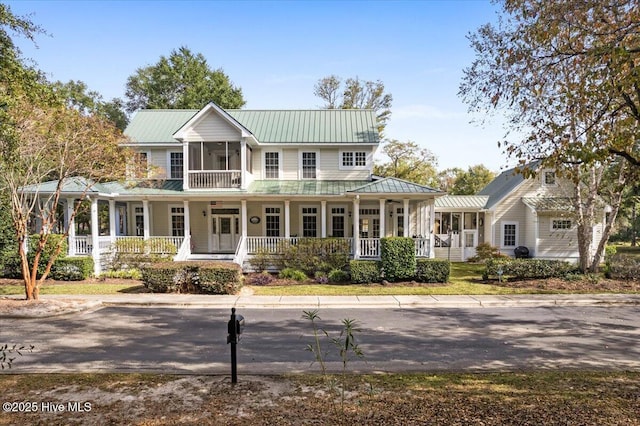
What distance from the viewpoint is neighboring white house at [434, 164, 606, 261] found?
23.9m

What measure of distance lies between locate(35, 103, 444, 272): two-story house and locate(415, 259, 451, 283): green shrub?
3.37 metres

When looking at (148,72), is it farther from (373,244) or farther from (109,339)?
(109,339)

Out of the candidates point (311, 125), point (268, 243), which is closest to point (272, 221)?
point (268, 243)

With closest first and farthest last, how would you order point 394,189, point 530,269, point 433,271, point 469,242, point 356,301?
point 356,301 < point 433,271 < point 530,269 < point 394,189 < point 469,242

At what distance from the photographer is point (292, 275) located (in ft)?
54.9

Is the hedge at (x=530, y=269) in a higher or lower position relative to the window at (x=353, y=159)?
lower

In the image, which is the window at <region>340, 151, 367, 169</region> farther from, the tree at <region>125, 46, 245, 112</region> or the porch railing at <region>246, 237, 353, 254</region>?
the tree at <region>125, 46, 245, 112</region>

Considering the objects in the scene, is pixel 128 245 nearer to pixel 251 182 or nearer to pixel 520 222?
pixel 251 182

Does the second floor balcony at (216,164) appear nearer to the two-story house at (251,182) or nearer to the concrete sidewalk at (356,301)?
the two-story house at (251,182)

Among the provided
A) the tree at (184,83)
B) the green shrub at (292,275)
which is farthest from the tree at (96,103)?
the green shrub at (292,275)

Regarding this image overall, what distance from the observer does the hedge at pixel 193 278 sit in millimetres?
14172

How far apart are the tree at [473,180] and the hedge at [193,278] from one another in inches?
1477

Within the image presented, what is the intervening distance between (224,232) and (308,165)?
6302 millimetres

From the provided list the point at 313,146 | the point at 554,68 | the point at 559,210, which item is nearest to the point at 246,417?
the point at 554,68
